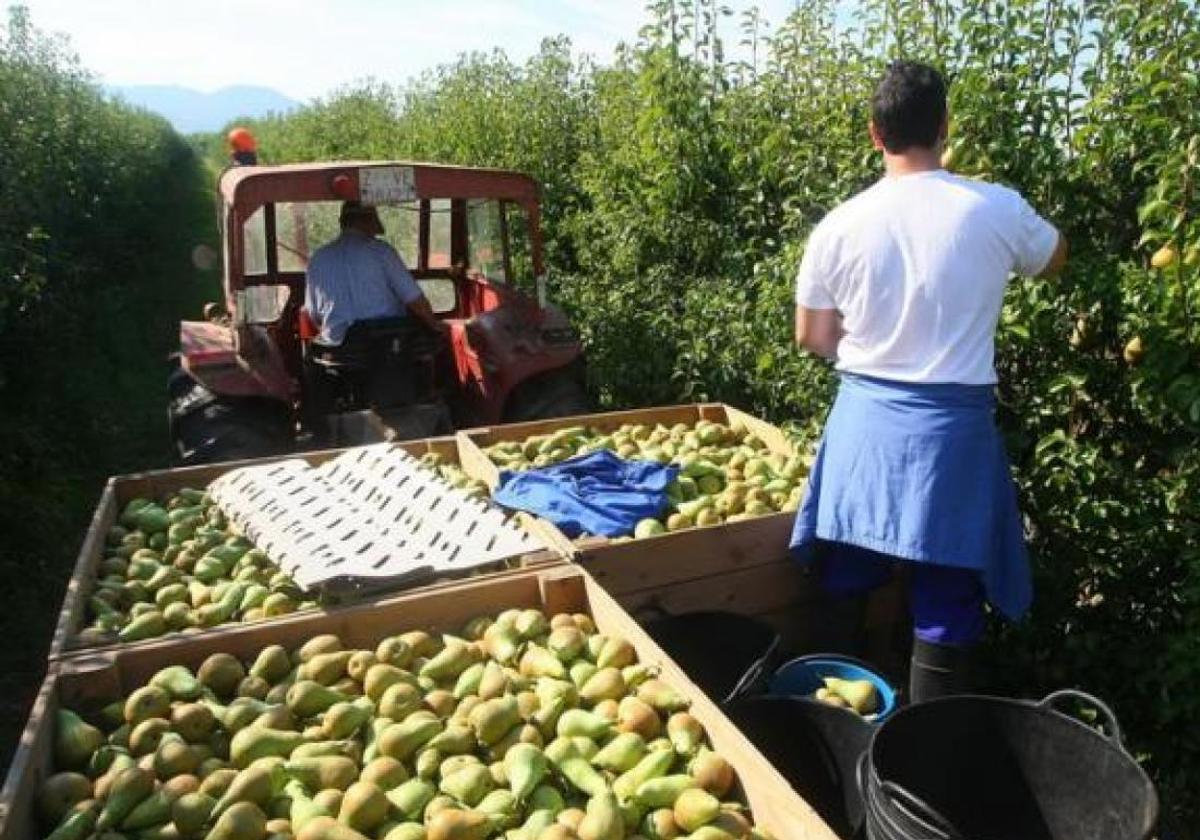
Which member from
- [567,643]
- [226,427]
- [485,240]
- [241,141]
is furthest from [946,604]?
[241,141]

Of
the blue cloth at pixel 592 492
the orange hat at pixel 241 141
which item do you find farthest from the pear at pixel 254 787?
the orange hat at pixel 241 141

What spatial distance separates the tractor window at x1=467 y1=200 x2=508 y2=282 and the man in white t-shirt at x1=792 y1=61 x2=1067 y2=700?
3.48 m

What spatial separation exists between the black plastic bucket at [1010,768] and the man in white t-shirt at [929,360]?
1.31 feet

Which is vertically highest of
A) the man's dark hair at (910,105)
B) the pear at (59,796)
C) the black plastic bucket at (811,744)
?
the man's dark hair at (910,105)

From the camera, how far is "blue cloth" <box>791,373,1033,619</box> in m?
2.64

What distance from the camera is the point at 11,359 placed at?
7324mm

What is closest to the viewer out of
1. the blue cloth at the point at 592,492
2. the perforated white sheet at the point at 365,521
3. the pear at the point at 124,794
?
the pear at the point at 124,794

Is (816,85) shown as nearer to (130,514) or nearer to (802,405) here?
(802,405)

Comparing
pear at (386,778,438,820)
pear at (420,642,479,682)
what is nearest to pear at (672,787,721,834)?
pear at (386,778,438,820)

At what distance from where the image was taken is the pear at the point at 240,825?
197cm

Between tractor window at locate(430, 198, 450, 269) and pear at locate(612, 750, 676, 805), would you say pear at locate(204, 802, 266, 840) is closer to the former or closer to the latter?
pear at locate(612, 750, 676, 805)

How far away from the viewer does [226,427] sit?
16.1ft

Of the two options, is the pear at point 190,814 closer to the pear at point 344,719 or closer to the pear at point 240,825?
the pear at point 240,825

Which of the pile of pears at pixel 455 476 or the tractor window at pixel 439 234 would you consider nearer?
the pile of pears at pixel 455 476
